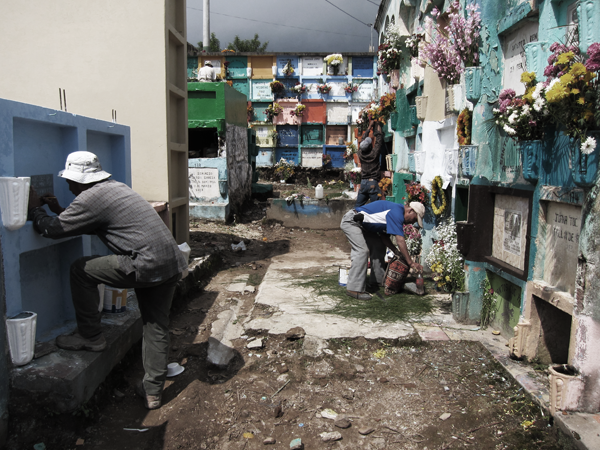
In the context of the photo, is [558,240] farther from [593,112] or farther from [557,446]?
[557,446]

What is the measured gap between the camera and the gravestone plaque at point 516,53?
4.03 meters

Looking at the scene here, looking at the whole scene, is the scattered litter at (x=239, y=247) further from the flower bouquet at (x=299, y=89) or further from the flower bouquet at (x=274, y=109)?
the flower bouquet at (x=299, y=89)

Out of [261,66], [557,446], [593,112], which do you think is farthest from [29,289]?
[261,66]

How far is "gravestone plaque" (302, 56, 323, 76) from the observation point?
19562 mm

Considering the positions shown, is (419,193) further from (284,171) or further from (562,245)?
(284,171)

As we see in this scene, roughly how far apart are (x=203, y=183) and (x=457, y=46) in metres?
7.14

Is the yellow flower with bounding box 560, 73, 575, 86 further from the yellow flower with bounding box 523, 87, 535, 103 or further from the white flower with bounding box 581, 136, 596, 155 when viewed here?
the yellow flower with bounding box 523, 87, 535, 103

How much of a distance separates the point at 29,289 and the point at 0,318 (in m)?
0.69

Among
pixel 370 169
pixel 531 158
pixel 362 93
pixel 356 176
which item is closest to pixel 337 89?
Result: pixel 362 93

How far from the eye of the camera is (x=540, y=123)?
334cm

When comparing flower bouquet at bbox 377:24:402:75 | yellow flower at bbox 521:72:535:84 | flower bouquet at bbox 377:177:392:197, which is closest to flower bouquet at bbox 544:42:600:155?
yellow flower at bbox 521:72:535:84

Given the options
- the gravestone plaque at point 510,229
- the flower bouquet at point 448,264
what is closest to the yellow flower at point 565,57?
the gravestone plaque at point 510,229

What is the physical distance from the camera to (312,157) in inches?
775

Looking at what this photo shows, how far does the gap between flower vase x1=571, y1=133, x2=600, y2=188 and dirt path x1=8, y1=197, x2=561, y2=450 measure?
1611 millimetres
